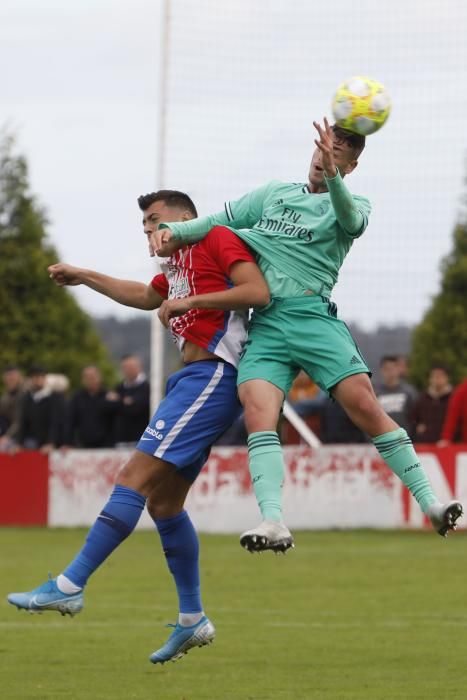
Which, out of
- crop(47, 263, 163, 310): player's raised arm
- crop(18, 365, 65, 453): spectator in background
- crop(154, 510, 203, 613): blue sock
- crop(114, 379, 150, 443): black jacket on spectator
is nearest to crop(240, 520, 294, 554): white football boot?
crop(154, 510, 203, 613): blue sock

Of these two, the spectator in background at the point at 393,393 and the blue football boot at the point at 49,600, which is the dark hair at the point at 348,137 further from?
the spectator in background at the point at 393,393

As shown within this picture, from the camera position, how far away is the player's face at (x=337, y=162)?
7926mm

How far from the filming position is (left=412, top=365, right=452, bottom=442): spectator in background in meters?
20.1

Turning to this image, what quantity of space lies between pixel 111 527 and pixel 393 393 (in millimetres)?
11573

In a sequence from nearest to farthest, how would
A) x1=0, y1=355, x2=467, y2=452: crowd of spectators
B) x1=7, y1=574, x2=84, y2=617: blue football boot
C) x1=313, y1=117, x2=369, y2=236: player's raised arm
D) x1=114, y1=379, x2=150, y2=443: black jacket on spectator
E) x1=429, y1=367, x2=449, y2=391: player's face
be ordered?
x1=313, y1=117, x2=369, y2=236: player's raised arm → x1=7, y1=574, x2=84, y2=617: blue football boot → x1=0, y1=355, x2=467, y2=452: crowd of spectators → x1=429, y1=367, x2=449, y2=391: player's face → x1=114, y1=379, x2=150, y2=443: black jacket on spectator

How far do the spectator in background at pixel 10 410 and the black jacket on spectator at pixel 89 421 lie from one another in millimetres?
1002

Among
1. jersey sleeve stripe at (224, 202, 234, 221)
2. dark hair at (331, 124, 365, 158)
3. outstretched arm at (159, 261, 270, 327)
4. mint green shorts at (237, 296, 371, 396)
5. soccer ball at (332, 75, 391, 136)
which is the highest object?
soccer ball at (332, 75, 391, 136)

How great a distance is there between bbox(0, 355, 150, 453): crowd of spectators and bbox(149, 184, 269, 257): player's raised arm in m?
12.4

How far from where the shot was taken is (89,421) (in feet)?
71.0

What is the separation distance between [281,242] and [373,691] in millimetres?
2339

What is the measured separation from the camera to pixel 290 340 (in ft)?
25.9

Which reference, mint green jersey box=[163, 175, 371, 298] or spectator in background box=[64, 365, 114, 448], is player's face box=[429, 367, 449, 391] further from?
mint green jersey box=[163, 175, 371, 298]

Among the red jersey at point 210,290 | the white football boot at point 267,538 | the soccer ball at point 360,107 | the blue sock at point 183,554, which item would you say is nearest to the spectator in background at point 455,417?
the blue sock at point 183,554

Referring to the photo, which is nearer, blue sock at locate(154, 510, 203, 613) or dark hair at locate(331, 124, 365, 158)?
dark hair at locate(331, 124, 365, 158)
